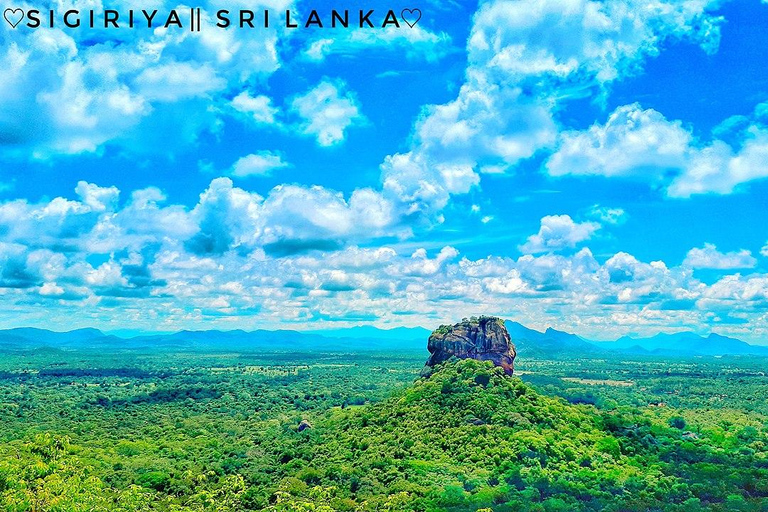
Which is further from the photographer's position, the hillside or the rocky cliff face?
the rocky cliff face

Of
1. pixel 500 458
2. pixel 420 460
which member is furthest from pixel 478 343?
pixel 420 460

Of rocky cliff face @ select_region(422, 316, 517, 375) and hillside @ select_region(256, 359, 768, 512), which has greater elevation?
rocky cliff face @ select_region(422, 316, 517, 375)

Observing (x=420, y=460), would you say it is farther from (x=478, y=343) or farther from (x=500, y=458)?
(x=478, y=343)

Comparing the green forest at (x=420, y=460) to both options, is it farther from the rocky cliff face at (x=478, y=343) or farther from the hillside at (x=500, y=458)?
the rocky cliff face at (x=478, y=343)

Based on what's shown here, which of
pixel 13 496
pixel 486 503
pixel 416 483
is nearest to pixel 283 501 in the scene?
pixel 416 483

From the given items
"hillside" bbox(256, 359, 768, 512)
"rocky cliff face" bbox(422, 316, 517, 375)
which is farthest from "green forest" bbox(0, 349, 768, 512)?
"rocky cliff face" bbox(422, 316, 517, 375)

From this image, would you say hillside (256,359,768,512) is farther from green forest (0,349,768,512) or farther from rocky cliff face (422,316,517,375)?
rocky cliff face (422,316,517,375)

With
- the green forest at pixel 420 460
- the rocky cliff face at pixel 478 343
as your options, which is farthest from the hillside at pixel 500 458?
the rocky cliff face at pixel 478 343

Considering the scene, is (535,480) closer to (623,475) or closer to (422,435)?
(623,475)

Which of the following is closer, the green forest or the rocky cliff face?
the green forest
